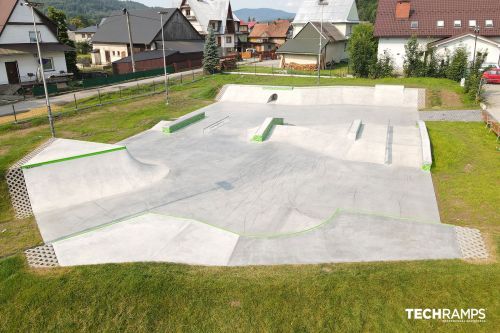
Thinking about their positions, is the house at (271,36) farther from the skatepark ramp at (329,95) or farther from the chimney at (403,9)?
the skatepark ramp at (329,95)

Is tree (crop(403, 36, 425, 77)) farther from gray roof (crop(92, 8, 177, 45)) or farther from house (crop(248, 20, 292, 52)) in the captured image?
house (crop(248, 20, 292, 52))

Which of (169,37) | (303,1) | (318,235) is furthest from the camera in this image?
(303,1)

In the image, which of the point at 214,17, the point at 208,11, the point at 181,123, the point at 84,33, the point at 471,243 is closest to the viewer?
the point at 471,243

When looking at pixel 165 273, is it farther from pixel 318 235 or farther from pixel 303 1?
pixel 303 1

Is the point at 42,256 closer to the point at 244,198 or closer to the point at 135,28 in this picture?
the point at 244,198

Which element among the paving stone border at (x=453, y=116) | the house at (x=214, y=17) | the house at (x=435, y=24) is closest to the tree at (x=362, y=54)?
the house at (x=435, y=24)

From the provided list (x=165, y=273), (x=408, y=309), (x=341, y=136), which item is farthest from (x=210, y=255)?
(x=341, y=136)

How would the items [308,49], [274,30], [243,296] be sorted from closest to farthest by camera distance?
[243,296] < [308,49] < [274,30]

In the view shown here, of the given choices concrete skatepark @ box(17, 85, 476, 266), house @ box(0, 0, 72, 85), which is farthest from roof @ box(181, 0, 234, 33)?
concrete skatepark @ box(17, 85, 476, 266)

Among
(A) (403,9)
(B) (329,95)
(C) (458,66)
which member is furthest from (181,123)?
(A) (403,9)
